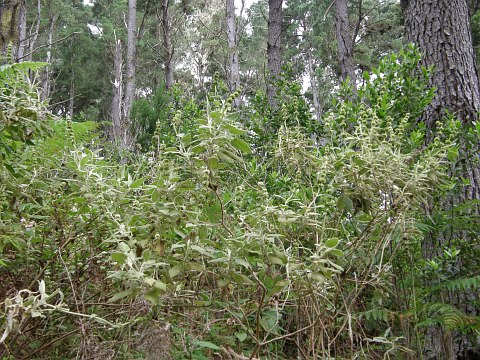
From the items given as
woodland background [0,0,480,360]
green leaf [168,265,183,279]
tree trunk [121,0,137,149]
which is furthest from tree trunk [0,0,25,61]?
tree trunk [121,0,137,149]

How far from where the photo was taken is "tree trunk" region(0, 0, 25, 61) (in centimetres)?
394

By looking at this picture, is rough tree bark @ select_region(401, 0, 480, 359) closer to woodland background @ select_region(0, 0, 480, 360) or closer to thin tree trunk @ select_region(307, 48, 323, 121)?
woodland background @ select_region(0, 0, 480, 360)

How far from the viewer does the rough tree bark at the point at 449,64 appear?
3000 millimetres

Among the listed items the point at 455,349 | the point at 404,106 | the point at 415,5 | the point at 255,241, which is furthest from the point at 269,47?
the point at 255,241

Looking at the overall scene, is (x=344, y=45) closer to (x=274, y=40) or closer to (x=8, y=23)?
(x=274, y=40)

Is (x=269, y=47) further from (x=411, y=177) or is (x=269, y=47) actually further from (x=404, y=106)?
(x=411, y=177)

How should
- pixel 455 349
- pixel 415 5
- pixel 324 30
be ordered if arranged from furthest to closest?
pixel 324 30 < pixel 415 5 < pixel 455 349

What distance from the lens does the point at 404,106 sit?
114 inches

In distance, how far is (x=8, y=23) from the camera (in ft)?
13.0

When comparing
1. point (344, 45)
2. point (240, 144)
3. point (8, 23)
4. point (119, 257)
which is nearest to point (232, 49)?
point (344, 45)

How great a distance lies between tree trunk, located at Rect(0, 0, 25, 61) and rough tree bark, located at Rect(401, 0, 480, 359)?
10.3ft

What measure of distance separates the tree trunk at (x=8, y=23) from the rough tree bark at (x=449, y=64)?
3.13m

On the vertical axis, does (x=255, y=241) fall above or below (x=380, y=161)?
below

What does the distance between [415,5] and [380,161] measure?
2.14 metres
